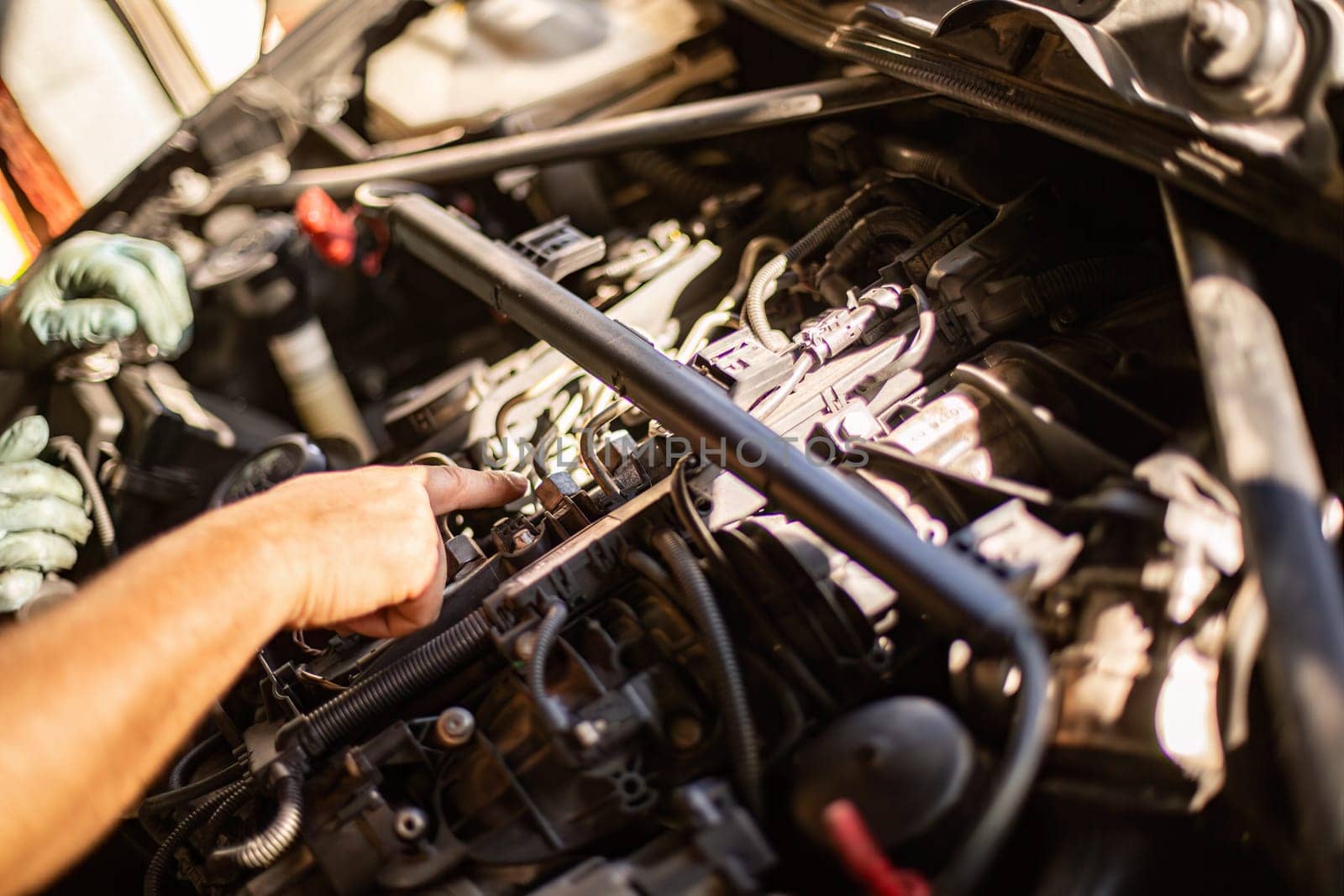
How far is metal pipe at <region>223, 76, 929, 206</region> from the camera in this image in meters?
2.05

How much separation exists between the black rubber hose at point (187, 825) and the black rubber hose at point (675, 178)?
69.9 inches

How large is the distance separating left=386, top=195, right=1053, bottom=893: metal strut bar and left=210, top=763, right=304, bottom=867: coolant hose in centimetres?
77

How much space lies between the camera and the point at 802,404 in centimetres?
168

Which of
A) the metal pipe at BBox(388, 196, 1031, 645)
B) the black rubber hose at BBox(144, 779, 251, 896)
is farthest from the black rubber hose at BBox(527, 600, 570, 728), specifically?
the black rubber hose at BBox(144, 779, 251, 896)

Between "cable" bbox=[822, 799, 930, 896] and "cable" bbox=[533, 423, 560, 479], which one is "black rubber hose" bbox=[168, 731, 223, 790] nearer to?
"cable" bbox=[533, 423, 560, 479]

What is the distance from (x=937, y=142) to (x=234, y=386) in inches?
89.3

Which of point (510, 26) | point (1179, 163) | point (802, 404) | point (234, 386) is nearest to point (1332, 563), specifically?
point (1179, 163)

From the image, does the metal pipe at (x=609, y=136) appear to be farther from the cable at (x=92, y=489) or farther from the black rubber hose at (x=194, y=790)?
the black rubber hose at (x=194, y=790)

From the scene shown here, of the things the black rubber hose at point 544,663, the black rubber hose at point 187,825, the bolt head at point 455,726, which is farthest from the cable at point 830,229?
the black rubber hose at point 187,825

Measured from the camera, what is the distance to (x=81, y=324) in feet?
7.77

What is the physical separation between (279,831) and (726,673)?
26.4 inches

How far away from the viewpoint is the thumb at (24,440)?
230 centimetres

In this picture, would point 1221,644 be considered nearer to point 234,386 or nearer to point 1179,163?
point 1179,163

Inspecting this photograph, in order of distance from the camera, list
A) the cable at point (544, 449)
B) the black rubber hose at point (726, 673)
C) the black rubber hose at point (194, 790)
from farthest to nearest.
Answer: the cable at point (544, 449) < the black rubber hose at point (194, 790) < the black rubber hose at point (726, 673)
